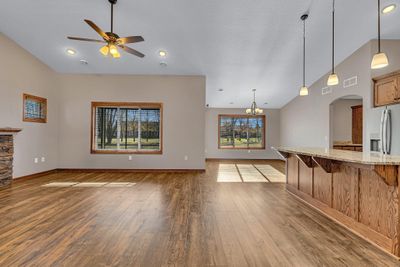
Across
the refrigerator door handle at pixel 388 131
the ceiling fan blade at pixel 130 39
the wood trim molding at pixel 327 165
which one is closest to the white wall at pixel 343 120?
the refrigerator door handle at pixel 388 131

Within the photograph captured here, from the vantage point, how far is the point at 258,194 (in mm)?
4102

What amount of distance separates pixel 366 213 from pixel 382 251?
405mm

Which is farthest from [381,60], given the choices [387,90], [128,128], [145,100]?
[128,128]

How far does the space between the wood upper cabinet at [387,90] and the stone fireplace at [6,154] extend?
26.5ft

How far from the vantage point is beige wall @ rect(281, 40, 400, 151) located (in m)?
4.52

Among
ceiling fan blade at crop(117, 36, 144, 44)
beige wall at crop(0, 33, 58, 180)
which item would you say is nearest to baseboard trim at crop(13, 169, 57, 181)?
beige wall at crop(0, 33, 58, 180)

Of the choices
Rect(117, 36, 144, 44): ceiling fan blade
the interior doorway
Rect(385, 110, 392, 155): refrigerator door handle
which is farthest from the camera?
the interior doorway

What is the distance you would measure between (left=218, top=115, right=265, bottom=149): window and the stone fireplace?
7.51 meters

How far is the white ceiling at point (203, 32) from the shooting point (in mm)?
3723

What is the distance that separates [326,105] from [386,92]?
6.41ft

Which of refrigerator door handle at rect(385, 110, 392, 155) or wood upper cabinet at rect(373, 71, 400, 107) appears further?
wood upper cabinet at rect(373, 71, 400, 107)

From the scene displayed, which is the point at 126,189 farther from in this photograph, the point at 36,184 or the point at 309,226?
the point at 309,226

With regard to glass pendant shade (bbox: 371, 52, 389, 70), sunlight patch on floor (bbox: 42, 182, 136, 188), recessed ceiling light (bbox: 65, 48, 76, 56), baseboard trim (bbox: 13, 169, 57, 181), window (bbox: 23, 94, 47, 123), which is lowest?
sunlight patch on floor (bbox: 42, 182, 136, 188)

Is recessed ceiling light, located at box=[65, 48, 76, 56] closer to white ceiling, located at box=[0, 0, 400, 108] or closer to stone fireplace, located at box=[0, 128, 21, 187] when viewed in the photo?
white ceiling, located at box=[0, 0, 400, 108]
